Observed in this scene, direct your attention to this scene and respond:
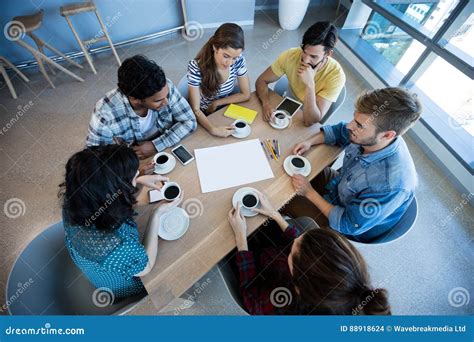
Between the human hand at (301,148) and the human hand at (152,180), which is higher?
the human hand at (152,180)

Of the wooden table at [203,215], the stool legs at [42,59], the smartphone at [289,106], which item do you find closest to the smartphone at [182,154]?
the wooden table at [203,215]

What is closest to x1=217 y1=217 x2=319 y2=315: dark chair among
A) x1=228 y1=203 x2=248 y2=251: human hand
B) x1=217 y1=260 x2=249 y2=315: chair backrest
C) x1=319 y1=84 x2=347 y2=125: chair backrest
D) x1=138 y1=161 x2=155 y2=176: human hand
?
x1=217 y1=260 x2=249 y2=315: chair backrest

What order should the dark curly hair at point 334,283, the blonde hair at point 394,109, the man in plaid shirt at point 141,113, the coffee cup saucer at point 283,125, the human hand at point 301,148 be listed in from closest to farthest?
the dark curly hair at point 334,283 → the blonde hair at point 394,109 → the man in plaid shirt at point 141,113 → the human hand at point 301,148 → the coffee cup saucer at point 283,125

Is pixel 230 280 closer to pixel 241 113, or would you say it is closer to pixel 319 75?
pixel 241 113

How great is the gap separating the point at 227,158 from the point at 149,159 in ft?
1.37

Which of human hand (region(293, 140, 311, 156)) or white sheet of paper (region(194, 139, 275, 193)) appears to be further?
human hand (region(293, 140, 311, 156))

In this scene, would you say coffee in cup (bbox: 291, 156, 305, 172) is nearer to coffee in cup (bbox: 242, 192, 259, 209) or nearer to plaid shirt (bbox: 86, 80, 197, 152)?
coffee in cup (bbox: 242, 192, 259, 209)

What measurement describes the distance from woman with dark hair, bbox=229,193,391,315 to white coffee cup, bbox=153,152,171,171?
0.52 m

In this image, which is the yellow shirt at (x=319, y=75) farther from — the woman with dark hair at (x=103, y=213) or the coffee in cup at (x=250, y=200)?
the woman with dark hair at (x=103, y=213)

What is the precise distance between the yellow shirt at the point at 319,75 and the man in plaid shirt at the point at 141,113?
81cm

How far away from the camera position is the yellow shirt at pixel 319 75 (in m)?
1.63

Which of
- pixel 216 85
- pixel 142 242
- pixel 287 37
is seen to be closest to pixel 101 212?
pixel 142 242

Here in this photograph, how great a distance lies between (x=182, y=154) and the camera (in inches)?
51.7

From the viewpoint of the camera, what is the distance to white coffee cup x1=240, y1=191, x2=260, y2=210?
1133 millimetres
